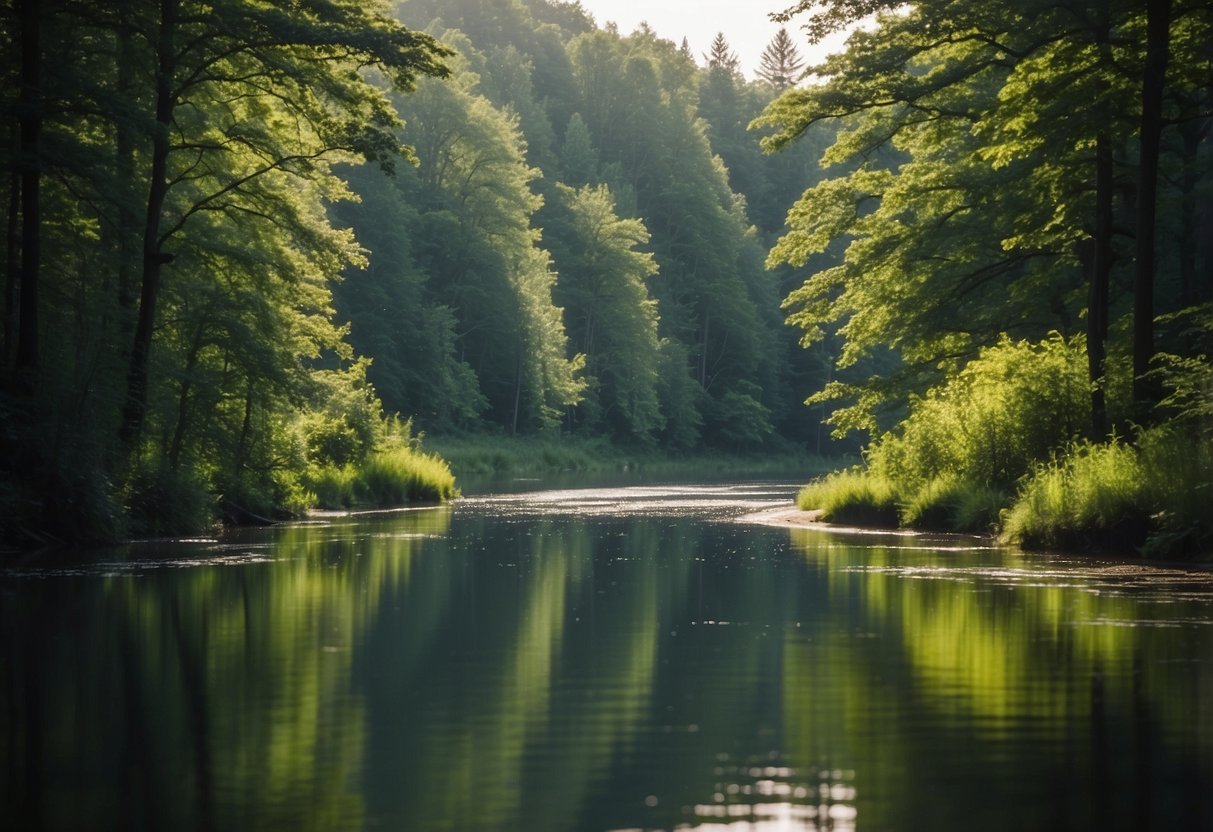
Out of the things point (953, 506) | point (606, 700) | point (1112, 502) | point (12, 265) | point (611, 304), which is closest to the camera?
point (606, 700)

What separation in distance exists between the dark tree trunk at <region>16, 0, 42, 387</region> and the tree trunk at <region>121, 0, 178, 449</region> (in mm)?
2644

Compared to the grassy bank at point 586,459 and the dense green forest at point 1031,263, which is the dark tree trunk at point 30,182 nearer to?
the dense green forest at point 1031,263

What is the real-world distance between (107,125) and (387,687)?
19455 millimetres

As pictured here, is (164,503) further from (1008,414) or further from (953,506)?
(1008,414)

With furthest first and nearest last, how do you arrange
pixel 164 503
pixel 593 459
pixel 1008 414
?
pixel 593 459, pixel 1008 414, pixel 164 503

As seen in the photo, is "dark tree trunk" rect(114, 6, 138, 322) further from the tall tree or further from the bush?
the bush

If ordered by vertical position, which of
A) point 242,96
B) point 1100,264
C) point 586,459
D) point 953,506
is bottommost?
point 953,506

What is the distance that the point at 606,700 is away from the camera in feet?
30.0

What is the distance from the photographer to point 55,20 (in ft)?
83.0

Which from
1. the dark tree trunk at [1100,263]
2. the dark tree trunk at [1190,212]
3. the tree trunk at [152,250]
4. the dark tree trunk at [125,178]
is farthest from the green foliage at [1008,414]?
the dark tree trunk at [125,178]

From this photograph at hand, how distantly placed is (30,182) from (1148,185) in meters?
15.7

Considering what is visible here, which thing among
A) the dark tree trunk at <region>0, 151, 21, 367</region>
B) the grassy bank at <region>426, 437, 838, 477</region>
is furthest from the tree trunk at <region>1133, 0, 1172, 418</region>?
the grassy bank at <region>426, 437, 838, 477</region>

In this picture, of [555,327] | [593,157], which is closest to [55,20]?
[555,327]

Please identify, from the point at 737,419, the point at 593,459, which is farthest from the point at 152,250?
the point at 737,419
